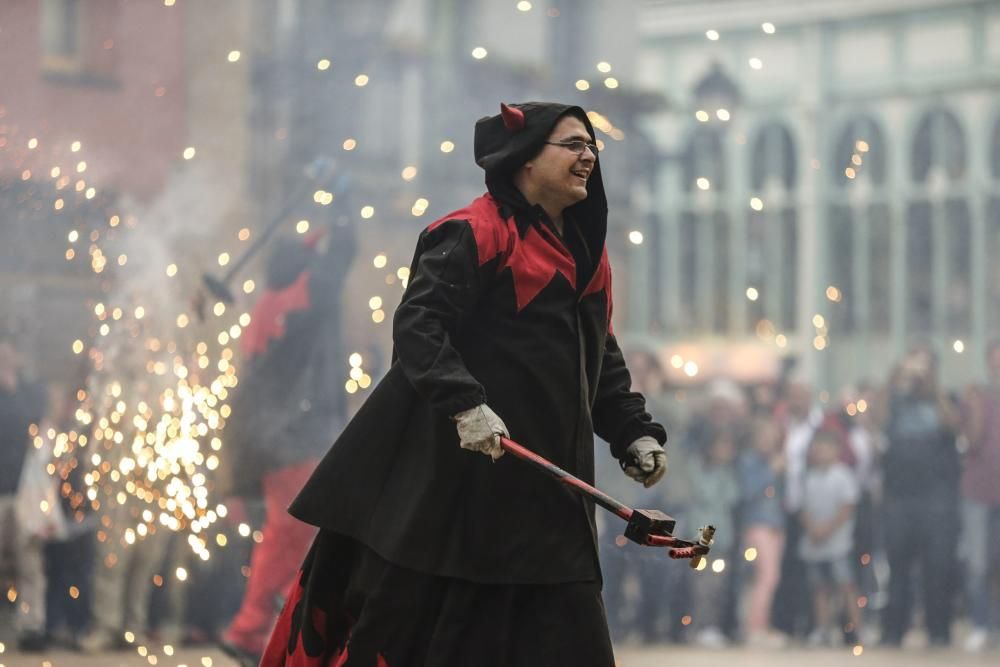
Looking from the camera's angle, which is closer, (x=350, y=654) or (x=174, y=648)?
(x=350, y=654)

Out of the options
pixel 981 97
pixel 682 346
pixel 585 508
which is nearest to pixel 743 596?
pixel 682 346

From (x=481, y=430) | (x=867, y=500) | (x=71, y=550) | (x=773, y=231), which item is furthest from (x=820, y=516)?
(x=481, y=430)

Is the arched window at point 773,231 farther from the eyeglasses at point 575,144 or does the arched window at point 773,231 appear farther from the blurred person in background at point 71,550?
the eyeglasses at point 575,144

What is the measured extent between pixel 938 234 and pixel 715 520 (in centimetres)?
301

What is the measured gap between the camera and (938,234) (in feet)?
36.2

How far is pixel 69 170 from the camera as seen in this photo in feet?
27.3

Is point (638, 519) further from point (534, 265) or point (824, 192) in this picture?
point (824, 192)

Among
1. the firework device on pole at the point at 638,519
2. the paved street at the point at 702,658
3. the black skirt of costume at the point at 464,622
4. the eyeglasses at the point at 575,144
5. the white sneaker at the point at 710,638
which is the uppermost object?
the eyeglasses at the point at 575,144

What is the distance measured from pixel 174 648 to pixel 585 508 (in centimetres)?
410

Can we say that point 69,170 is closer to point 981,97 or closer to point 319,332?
point 319,332

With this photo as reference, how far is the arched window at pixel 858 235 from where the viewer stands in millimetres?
10633

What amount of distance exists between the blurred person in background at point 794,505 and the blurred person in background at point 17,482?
3462 mm

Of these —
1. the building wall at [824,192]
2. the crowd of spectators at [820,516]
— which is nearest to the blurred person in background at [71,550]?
the crowd of spectators at [820,516]

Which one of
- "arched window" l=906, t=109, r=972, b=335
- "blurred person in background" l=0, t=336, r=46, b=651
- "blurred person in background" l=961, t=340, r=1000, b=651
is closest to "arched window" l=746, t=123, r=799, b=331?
"arched window" l=906, t=109, r=972, b=335
